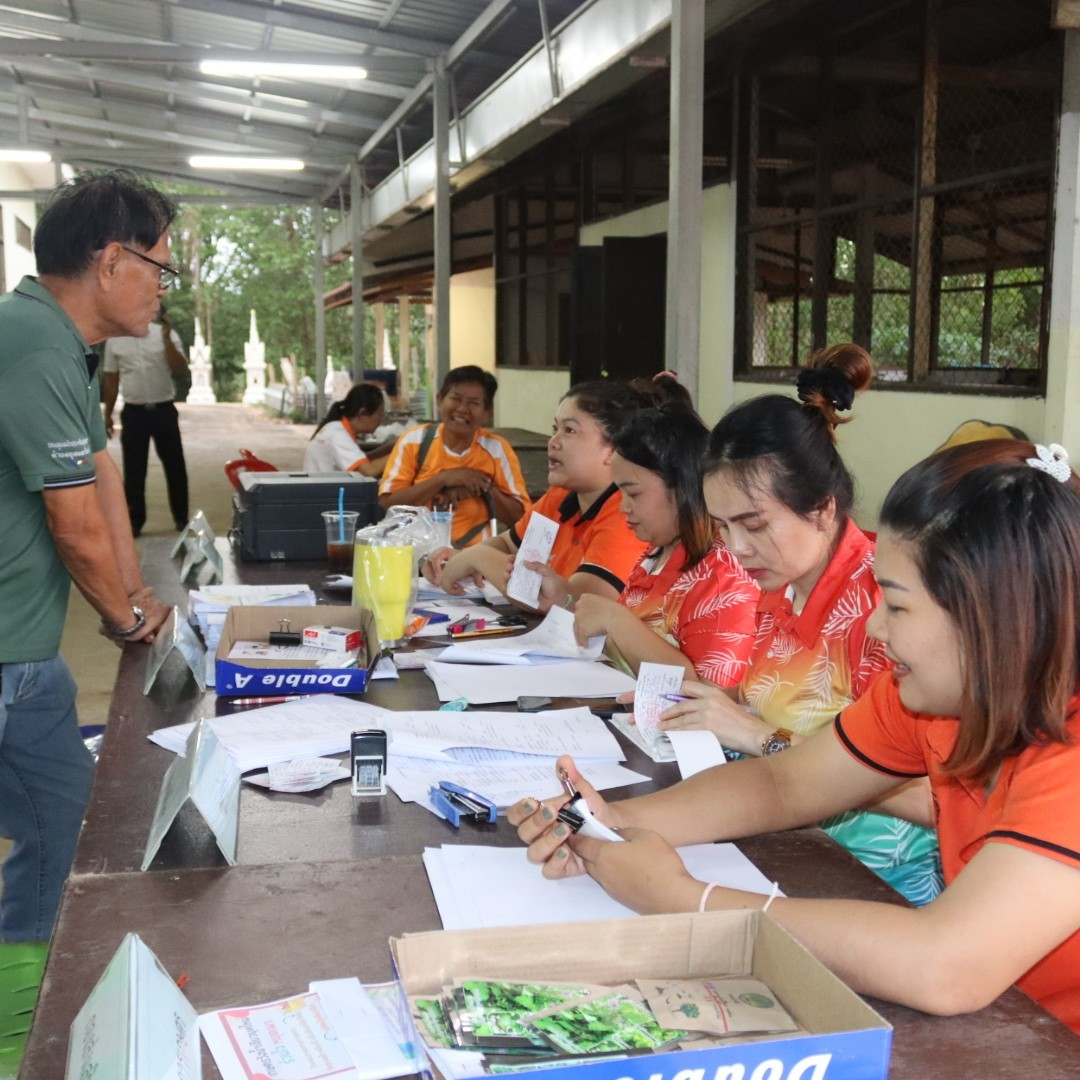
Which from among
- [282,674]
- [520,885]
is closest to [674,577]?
[282,674]

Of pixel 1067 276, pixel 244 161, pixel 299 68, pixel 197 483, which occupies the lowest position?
pixel 197 483

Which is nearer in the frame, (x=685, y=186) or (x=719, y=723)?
(x=719, y=723)

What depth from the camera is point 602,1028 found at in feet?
2.93

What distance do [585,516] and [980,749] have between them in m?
2.16

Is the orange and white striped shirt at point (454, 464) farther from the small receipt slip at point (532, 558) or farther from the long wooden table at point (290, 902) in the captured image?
the long wooden table at point (290, 902)

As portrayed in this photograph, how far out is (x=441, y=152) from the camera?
855 cm

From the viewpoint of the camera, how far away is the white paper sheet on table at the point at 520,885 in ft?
4.00

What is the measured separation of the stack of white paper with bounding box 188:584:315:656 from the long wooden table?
719mm

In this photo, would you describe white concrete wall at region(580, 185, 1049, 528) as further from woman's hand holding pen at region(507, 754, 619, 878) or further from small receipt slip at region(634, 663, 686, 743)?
woman's hand holding pen at region(507, 754, 619, 878)

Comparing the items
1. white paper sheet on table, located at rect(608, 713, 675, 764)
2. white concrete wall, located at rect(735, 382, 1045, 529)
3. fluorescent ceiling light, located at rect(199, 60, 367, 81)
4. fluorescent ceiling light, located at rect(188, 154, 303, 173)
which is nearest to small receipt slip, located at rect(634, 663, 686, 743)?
white paper sheet on table, located at rect(608, 713, 675, 764)

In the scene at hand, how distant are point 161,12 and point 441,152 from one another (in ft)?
7.82

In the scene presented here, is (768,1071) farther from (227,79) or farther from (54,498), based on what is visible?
(227,79)

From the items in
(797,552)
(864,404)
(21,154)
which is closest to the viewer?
(797,552)

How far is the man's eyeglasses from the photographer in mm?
2348
